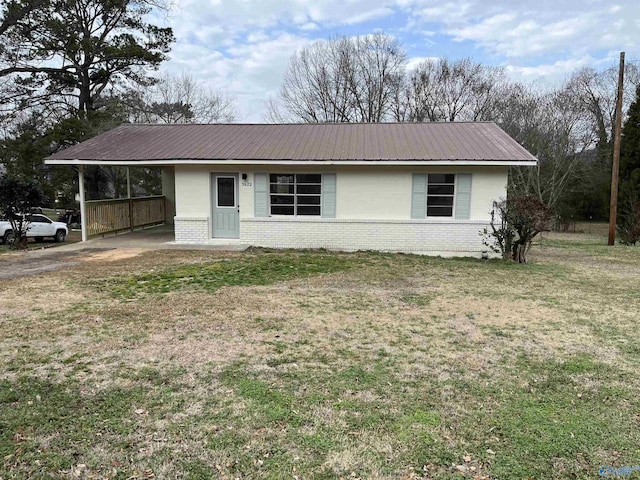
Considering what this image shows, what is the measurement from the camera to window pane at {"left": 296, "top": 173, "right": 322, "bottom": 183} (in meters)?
12.2

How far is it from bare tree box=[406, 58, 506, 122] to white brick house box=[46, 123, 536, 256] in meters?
17.7

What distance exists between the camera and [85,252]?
36.5 feet

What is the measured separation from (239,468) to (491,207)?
416 inches

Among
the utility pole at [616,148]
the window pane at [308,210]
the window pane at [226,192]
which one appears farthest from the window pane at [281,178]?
the utility pole at [616,148]

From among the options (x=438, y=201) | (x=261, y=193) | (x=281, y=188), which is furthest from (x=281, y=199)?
(x=438, y=201)

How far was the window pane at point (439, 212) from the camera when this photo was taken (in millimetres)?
11898

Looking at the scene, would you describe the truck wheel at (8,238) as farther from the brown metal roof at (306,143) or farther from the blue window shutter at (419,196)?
Result: the blue window shutter at (419,196)

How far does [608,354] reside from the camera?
179 inches

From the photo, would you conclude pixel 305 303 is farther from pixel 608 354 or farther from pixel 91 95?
pixel 91 95

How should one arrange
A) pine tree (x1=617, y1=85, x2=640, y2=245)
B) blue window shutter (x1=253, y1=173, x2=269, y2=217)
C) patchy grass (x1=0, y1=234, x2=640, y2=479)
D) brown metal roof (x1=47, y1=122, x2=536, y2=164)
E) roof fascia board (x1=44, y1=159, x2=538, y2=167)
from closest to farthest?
patchy grass (x1=0, y1=234, x2=640, y2=479) < roof fascia board (x1=44, y1=159, x2=538, y2=167) < brown metal roof (x1=47, y1=122, x2=536, y2=164) < blue window shutter (x1=253, y1=173, x2=269, y2=217) < pine tree (x1=617, y1=85, x2=640, y2=245)

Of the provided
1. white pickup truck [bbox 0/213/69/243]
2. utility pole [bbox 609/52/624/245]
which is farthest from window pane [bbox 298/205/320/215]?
utility pole [bbox 609/52/624/245]

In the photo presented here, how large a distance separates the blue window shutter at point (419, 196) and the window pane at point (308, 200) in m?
2.59

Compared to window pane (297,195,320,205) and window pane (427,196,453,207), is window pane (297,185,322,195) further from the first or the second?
window pane (427,196,453,207)

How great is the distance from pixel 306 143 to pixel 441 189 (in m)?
4.14
